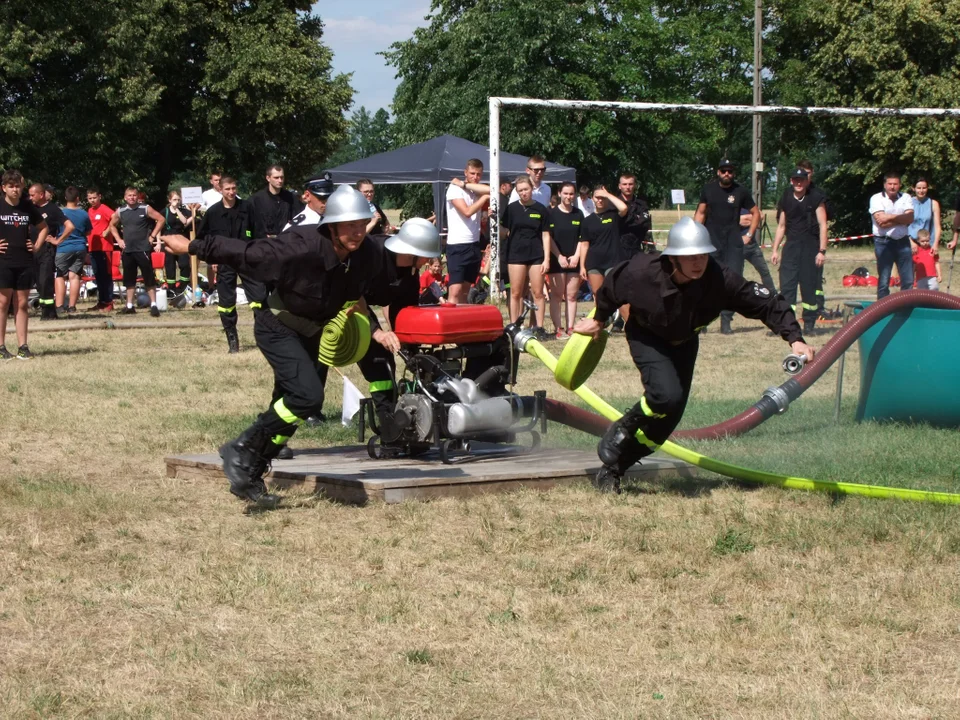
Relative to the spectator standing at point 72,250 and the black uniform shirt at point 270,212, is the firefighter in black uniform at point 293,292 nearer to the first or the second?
the black uniform shirt at point 270,212

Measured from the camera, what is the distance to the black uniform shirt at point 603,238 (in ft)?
50.2

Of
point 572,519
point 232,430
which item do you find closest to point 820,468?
point 572,519

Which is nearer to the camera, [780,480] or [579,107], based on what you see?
[780,480]

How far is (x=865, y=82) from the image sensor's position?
41.8 metres

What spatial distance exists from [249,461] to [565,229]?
887cm

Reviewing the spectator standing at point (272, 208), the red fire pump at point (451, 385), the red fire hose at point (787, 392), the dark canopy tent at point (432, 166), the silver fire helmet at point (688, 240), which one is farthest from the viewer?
the dark canopy tent at point (432, 166)

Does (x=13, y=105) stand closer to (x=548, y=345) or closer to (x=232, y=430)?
(x=548, y=345)

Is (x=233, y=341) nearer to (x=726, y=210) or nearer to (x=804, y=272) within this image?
(x=726, y=210)

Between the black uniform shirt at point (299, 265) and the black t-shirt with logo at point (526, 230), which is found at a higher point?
the black t-shirt with logo at point (526, 230)

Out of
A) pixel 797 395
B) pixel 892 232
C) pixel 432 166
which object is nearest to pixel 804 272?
pixel 892 232

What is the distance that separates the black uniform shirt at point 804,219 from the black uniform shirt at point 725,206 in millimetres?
655

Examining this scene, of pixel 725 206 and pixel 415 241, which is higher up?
pixel 725 206

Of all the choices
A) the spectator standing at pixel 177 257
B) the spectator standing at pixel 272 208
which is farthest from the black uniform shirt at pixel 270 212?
the spectator standing at pixel 177 257

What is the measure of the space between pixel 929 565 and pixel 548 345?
29.7ft
